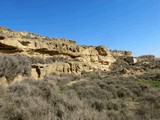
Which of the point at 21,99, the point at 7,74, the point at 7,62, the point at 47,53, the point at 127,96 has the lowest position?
the point at 127,96

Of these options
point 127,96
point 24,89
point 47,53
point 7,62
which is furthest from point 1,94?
point 47,53

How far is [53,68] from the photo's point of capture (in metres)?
19.2

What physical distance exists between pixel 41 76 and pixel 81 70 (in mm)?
12025

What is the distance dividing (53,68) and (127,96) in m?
10.4

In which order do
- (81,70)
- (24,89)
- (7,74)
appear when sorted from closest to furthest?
(24,89) < (7,74) < (81,70)

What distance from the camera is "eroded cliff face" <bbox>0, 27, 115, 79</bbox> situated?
19369 mm

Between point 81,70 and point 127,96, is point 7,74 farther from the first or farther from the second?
point 81,70

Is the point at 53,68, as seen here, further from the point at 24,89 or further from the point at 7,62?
the point at 24,89

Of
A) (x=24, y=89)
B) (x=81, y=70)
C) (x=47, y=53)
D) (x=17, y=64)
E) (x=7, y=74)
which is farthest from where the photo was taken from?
(x=47, y=53)

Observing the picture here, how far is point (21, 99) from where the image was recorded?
6344mm

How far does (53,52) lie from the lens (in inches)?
1228

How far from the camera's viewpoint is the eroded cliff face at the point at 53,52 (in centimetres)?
1937

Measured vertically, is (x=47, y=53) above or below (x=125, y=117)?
above

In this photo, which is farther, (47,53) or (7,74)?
(47,53)
